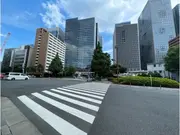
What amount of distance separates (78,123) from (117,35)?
72.3 m

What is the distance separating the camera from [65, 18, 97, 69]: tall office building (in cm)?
8288

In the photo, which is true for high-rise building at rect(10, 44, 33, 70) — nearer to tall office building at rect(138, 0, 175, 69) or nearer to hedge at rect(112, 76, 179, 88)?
hedge at rect(112, 76, 179, 88)

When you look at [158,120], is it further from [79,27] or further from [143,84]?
[79,27]

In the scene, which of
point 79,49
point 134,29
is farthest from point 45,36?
point 134,29

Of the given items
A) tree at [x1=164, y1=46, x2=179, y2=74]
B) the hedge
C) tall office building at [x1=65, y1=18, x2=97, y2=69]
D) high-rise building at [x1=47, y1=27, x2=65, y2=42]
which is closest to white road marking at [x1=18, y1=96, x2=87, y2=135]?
the hedge

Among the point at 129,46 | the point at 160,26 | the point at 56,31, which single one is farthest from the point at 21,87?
the point at 56,31

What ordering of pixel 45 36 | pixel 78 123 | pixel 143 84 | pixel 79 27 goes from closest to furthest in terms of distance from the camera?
pixel 78 123 < pixel 143 84 < pixel 45 36 < pixel 79 27

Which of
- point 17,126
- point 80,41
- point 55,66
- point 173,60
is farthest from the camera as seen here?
point 80,41

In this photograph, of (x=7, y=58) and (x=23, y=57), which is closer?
(x=23, y=57)

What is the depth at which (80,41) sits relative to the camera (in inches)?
3484

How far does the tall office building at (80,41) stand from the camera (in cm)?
8288

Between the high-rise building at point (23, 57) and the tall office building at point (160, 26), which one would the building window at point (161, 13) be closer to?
the tall office building at point (160, 26)

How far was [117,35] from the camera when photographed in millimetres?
67188

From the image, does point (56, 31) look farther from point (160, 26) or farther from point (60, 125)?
point (60, 125)
